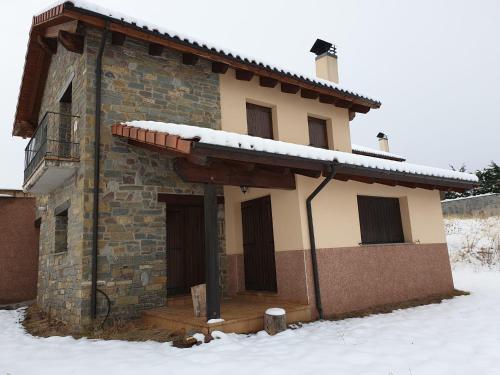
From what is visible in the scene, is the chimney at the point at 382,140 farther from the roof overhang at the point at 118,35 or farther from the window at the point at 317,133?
the window at the point at 317,133

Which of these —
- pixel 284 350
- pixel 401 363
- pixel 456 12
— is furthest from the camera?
pixel 456 12

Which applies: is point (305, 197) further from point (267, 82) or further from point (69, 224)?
point (69, 224)

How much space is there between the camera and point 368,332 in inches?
216

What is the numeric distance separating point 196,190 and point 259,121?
2505mm

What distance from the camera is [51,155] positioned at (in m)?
6.90

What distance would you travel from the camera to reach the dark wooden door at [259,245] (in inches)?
300

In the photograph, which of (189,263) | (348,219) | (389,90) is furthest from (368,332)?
(389,90)

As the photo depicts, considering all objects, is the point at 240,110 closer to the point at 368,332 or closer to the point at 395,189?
the point at 395,189

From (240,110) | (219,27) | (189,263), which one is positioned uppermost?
(219,27)

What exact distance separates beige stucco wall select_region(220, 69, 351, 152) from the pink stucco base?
3.13 meters

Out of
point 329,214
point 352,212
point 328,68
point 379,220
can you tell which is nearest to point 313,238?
point 329,214

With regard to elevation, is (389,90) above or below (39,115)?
above

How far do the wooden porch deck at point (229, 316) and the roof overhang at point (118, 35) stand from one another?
490cm

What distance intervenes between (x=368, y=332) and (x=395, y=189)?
4079 millimetres
